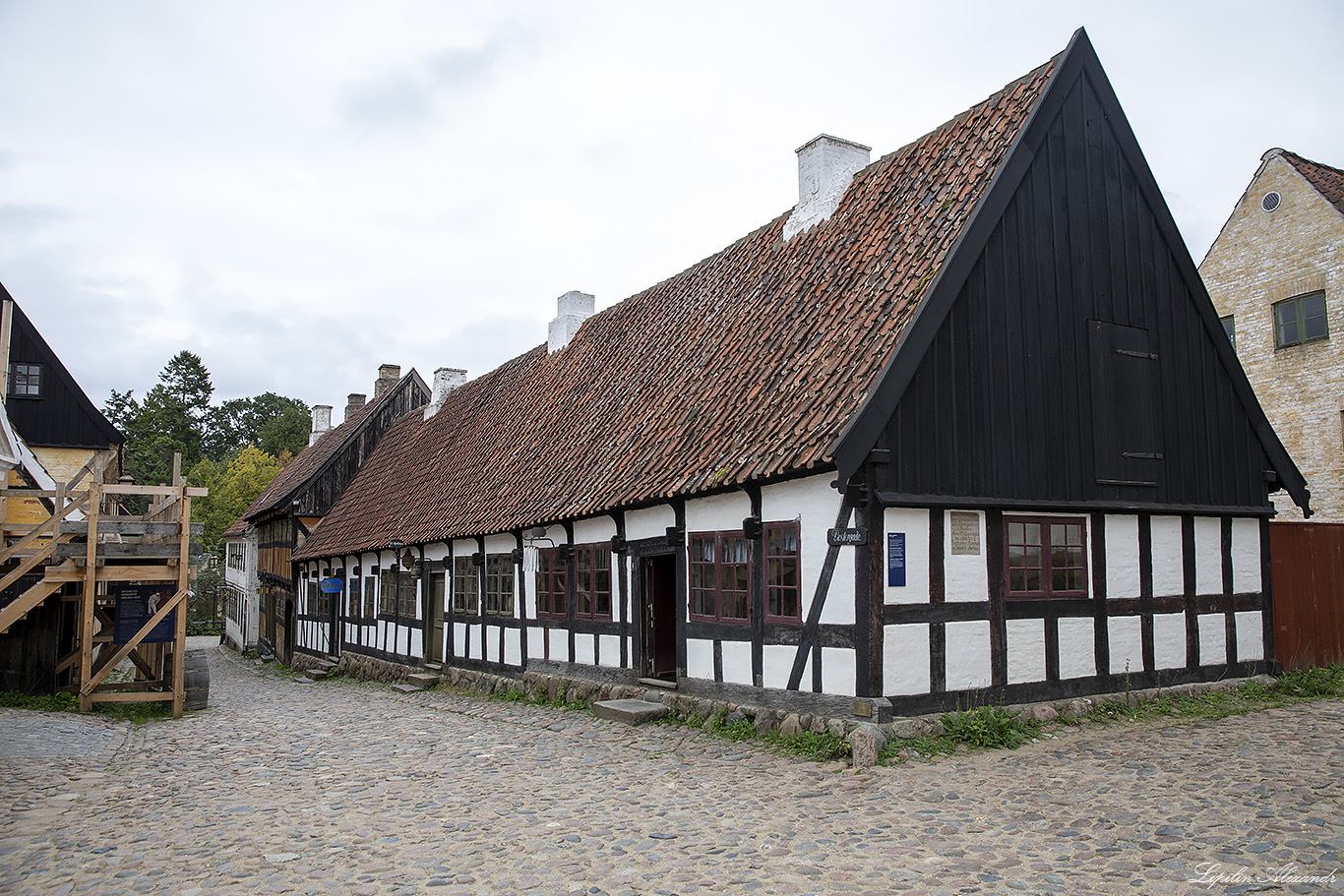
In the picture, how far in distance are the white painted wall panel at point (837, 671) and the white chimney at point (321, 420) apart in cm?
3480

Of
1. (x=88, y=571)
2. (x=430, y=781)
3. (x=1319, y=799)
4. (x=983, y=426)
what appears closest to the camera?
(x=1319, y=799)

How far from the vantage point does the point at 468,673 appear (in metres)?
17.3

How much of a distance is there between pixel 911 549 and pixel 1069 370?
10.0 ft

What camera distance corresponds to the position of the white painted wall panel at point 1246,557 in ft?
38.6

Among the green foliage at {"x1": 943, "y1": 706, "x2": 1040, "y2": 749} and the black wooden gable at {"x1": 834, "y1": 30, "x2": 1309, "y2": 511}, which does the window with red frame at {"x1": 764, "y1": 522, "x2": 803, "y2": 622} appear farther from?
the green foliage at {"x1": 943, "y1": 706, "x2": 1040, "y2": 749}

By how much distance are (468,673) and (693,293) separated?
7808 millimetres

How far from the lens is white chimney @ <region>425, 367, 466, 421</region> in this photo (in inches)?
1069

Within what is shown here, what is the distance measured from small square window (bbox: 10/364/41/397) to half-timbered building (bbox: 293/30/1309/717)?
1280 centimetres

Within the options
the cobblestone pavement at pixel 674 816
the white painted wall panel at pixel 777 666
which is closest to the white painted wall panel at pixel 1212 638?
the cobblestone pavement at pixel 674 816

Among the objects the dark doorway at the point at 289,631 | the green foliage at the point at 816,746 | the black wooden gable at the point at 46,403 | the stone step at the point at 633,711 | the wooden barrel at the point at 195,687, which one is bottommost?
the dark doorway at the point at 289,631

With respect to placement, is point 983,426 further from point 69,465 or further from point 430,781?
point 69,465

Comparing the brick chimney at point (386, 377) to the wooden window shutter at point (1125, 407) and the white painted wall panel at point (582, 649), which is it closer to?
the white painted wall panel at point (582, 649)

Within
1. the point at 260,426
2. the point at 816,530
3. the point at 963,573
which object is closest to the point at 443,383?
the point at 816,530

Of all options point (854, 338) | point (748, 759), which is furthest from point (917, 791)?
point (854, 338)
